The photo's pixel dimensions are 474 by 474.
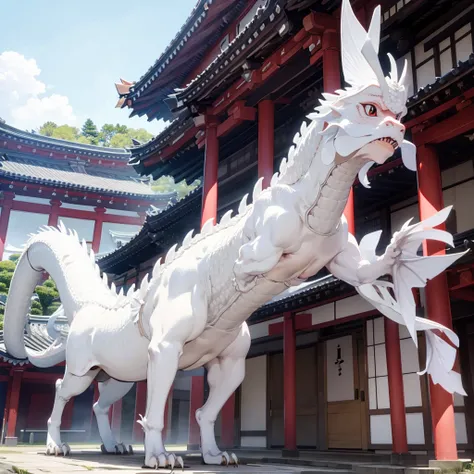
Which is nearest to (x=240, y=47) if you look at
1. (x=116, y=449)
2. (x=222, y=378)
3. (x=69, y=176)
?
(x=222, y=378)

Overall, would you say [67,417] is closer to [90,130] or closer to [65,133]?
[90,130]

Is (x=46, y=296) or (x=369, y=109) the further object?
(x=46, y=296)

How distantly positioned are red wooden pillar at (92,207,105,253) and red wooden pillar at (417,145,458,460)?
21.0 metres

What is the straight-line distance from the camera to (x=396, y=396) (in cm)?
715

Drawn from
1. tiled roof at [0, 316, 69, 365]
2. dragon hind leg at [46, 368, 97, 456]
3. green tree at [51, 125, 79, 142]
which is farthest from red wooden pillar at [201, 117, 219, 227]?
green tree at [51, 125, 79, 142]

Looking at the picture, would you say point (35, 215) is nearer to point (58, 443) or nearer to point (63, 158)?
point (63, 158)

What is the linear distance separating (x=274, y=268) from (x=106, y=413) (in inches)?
145

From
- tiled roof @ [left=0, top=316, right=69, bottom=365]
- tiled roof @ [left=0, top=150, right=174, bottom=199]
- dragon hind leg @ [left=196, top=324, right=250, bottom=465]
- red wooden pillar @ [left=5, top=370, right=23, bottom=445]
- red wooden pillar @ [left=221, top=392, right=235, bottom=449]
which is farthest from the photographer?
tiled roof @ [left=0, top=150, right=174, bottom=199]

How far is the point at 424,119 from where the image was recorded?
679 cm

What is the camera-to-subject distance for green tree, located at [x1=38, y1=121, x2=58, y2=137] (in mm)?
57000

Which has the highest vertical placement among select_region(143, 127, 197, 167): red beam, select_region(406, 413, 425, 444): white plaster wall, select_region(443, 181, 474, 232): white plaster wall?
select_region(143, 127, 197, 167): red beam

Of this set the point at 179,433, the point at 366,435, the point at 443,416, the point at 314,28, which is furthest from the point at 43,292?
the point at 443,416

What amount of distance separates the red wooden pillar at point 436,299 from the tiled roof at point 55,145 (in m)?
25.3

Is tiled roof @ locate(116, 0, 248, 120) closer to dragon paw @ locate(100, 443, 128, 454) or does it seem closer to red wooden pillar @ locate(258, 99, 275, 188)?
red wooden pillar @ locate(258, 99, 275, 188)
